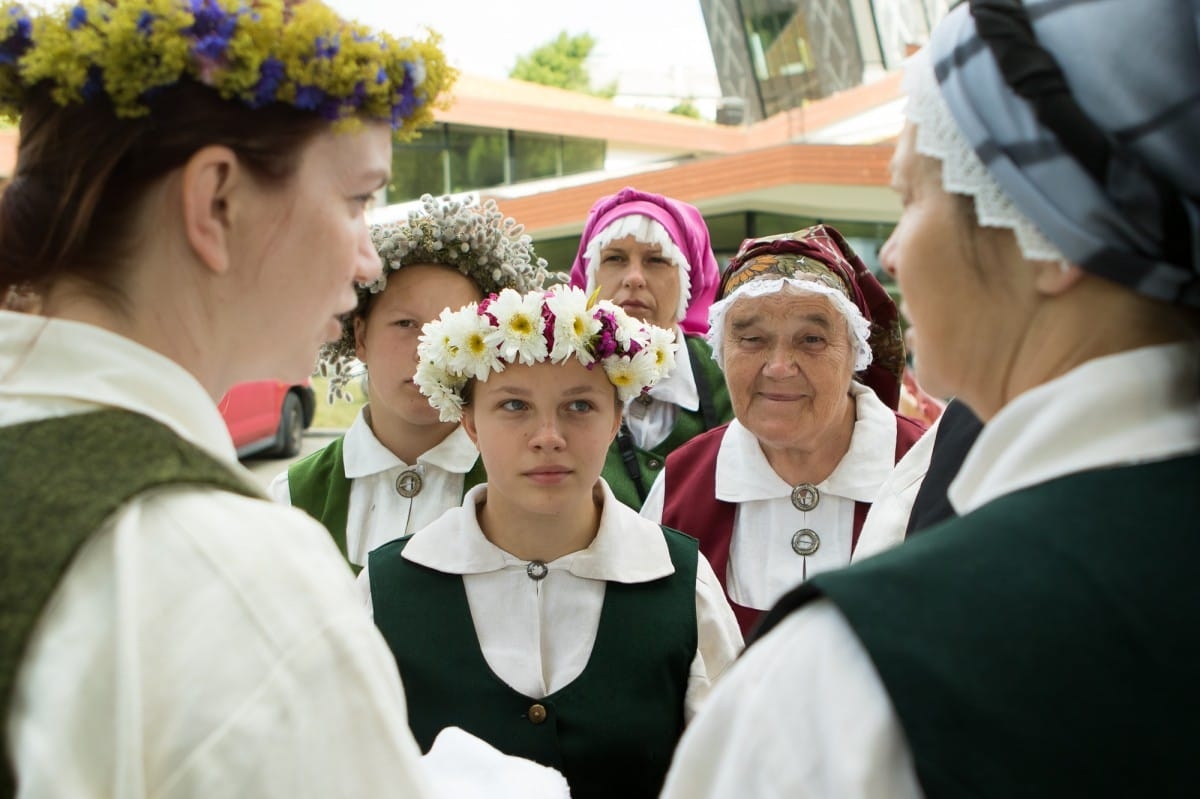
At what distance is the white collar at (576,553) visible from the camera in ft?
7.98

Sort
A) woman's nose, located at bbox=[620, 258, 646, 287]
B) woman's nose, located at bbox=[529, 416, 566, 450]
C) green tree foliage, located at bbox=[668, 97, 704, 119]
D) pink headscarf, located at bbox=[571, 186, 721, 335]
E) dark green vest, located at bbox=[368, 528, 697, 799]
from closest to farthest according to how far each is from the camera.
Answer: dark green vest, located at bbox=[368, 528, 697, 799] < woman's nose, located at bbox=[529, 416, 566, 450] < woman's nose, located at bbox=[620, 258, 646, 287] < pink headscarf, located at bbox=[571, 186, 721, 335] < green tree foliage, located at bbox=[668, 97, 704, 119]

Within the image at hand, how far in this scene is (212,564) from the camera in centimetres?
99

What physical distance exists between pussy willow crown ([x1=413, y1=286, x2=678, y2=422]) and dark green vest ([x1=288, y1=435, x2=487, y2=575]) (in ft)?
1.52

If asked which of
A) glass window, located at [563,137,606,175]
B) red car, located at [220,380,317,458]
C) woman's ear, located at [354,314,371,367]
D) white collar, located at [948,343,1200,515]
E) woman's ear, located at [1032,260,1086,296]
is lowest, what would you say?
red car, located at [220,380,317,458]

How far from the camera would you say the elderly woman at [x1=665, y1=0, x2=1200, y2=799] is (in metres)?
0.91

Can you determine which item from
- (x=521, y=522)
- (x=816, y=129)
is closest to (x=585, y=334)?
(x=521, y=522)

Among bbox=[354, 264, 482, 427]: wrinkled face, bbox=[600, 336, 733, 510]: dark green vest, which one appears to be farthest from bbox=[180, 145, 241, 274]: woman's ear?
bbox=[600, 336, 733, 510]: dark green vest

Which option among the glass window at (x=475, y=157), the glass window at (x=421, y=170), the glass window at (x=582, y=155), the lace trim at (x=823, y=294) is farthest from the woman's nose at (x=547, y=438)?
the glass window at (x=582, y=155)

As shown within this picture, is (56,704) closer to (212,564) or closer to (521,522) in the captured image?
(212,564)

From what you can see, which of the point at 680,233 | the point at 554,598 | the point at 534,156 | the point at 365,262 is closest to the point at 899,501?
the point at 554,598

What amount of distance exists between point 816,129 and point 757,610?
17.7 metres

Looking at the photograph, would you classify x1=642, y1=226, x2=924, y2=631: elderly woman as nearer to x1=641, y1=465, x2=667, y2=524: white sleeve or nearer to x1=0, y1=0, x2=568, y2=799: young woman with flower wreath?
x1=641, y1=465, x2=667, y2=524: white sleeve

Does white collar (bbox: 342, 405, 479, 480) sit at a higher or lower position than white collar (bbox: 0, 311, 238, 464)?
lower

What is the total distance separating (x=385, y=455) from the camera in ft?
9.98
